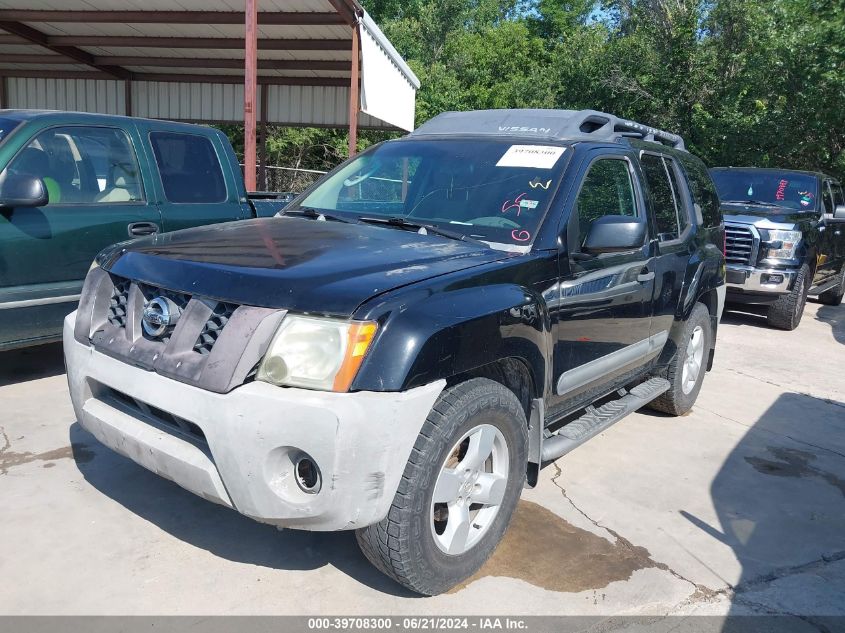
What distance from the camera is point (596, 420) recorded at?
160 inches

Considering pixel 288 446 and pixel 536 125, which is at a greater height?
pixel 536 125

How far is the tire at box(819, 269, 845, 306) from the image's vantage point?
11242 millimetres

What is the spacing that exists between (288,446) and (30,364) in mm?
4177

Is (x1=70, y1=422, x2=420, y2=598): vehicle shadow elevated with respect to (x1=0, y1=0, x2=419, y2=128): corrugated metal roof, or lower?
lower

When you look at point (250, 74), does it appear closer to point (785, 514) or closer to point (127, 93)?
point (785, 514)

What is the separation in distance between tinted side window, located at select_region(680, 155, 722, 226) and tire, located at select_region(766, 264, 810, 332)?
143 inches

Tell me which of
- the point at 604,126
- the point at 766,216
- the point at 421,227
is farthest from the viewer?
the point at 766,216

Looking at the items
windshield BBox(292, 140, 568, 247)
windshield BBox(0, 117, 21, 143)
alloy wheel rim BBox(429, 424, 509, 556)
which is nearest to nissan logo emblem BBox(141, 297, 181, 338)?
alloy wheel rim BBox(429, 424, 509, 556)

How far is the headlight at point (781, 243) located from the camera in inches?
344

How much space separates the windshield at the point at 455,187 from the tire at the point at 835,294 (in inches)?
365

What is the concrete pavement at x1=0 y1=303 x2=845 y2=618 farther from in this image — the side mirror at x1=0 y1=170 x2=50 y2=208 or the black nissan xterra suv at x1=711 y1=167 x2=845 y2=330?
the black nissan xterra suv at x1=711 y1=167 x2=845 y2=330

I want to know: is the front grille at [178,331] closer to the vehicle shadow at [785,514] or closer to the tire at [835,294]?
the vehicle shadow at [785,514]

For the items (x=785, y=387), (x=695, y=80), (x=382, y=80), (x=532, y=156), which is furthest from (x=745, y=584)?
(x=695, y=80)

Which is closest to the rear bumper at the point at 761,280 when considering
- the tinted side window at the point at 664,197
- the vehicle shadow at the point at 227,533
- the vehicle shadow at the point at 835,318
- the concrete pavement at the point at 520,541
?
the vehicle shadow at the point at 835,318
